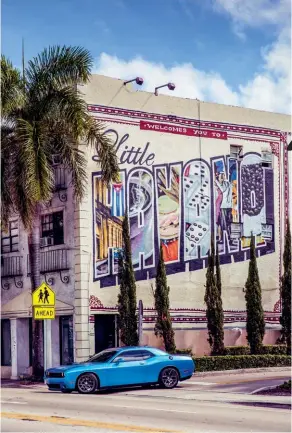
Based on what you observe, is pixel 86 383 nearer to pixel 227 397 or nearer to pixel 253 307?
pixel 227 397

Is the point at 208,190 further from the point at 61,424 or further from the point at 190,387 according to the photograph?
the point at 61,424

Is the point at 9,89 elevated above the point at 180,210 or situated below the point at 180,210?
above

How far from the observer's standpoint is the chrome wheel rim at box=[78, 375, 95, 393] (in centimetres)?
2627

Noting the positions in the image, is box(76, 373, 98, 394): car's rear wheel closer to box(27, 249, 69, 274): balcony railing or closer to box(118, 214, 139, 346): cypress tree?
box(118, 214, 139, 346): cypress tree

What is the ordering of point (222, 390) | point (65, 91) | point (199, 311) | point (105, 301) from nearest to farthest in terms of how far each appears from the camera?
point (222, 390), point (65, 91), point (105, 301), point (199, 311)

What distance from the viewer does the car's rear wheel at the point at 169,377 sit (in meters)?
27.8

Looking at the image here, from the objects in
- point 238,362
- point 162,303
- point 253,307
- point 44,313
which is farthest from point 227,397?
point 253,307

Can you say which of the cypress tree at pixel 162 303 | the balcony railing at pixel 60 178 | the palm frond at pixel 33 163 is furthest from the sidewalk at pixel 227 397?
the balcony railing at pixel 60 178

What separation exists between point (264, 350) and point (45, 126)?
44.8 feet

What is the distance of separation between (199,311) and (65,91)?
1190cm

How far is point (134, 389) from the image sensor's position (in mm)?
28297

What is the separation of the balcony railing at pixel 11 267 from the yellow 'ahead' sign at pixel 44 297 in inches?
298

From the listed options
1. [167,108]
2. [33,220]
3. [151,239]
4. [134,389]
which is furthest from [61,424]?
[167,108]

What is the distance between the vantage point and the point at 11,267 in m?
39.9
